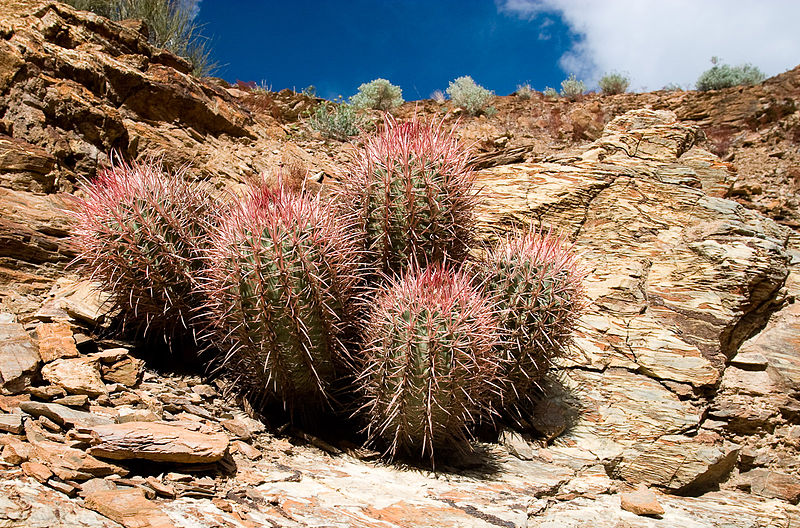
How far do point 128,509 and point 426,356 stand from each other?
1584 millimetres

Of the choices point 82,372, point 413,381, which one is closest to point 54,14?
point 82,372

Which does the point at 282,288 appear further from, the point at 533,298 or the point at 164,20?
the point at 164,20

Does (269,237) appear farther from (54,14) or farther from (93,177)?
(54,14)

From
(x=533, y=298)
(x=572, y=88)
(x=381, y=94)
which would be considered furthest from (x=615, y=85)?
(x=533, y=298)

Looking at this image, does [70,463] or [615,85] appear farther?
[615,85]

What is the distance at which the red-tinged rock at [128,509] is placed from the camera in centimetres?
207

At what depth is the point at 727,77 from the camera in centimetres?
1614

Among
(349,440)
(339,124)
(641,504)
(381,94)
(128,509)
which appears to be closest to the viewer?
(128,509)

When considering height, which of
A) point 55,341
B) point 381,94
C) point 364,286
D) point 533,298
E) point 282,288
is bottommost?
point 55,341

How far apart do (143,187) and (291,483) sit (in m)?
2.09

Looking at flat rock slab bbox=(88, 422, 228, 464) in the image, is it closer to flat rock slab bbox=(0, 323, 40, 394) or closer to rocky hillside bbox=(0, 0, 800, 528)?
rocky hillside bbox=(0, 0, 800, 528)

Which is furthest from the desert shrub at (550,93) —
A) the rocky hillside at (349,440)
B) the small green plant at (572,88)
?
the rocky hillside at (349,440)

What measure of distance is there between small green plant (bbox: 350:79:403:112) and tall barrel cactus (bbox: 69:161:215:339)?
1012cm

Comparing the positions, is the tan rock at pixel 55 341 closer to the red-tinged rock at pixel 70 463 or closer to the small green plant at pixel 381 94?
the red-tinged rock at pixel 70 463
